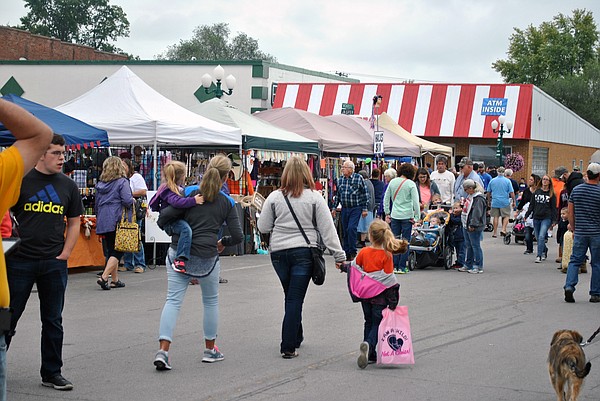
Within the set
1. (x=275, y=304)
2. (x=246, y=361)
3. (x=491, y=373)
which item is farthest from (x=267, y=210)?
(x=275, y=304)

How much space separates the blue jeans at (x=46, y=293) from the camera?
6652 mm

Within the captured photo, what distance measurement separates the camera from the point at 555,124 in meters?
45.3

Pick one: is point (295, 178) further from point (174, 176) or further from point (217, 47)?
point (217, 47)

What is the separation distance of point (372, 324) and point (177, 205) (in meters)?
2.08

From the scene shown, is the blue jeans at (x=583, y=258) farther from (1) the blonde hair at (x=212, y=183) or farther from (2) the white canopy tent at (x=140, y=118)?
(2) the white canopy tent at (x=140, y=118)

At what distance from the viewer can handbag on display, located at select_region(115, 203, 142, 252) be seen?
13.3m

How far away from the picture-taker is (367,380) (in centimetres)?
745

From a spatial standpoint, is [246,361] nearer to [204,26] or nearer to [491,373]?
[491,373]

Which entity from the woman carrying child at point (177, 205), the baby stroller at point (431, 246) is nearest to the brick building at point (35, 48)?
the baby stroller at point (431, 246)

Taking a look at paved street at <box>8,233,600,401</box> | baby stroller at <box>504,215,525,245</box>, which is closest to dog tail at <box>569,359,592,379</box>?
paved street at <box>8,233,600,401</box>

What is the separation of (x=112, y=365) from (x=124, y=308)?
3.42 metres

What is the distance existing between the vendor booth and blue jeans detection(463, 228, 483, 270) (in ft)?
16.4

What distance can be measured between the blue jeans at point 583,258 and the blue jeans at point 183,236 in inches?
251

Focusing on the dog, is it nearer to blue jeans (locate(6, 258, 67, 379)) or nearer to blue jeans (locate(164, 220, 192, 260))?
blue jeans (locate(164, 220, 192, 260))
